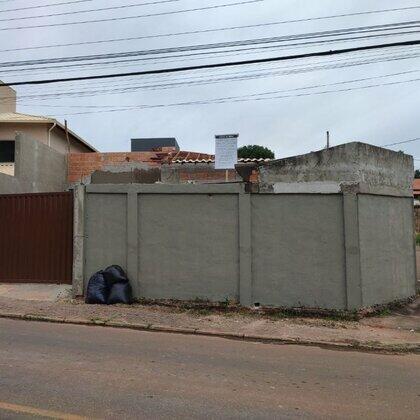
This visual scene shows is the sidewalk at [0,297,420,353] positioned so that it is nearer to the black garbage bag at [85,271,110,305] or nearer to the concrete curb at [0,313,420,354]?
the concrete curb at [0,313,420,354]

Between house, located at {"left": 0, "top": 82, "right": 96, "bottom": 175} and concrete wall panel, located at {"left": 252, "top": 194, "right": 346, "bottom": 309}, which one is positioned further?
house, located at {"left": 0, "top": 82, "right": 96, "bottom": 175}

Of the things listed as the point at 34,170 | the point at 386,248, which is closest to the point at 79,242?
the point at 386,248

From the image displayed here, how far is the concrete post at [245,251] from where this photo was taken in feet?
35.3

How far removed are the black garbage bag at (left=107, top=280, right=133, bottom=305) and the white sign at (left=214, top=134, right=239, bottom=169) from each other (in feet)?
11.1

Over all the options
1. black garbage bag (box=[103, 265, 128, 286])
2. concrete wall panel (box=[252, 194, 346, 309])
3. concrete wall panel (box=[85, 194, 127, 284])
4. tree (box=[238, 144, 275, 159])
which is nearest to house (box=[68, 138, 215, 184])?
concrete wall panel (box=[85, 194, 127, 284])

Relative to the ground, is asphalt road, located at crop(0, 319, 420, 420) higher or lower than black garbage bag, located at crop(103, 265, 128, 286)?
lower

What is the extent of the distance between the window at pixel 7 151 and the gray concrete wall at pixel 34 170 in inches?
108

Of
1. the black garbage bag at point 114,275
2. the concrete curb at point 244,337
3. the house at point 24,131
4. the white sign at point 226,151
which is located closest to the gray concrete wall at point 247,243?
the black garbage bag at point 114,275

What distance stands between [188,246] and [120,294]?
1.76 m

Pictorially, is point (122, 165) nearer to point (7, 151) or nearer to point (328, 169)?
point (7, 151)

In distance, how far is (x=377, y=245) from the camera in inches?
436

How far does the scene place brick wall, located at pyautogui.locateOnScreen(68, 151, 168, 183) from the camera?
20156mm

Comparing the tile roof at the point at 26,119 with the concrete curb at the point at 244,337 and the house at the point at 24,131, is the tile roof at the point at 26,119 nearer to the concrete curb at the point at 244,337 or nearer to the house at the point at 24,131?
the house at the point at 24,131

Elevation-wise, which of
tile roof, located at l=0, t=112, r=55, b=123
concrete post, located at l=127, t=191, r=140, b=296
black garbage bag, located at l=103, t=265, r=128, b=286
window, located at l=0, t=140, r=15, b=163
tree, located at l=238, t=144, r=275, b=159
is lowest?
black garbage bag, located at l=103, t=265, r=128, b=286
